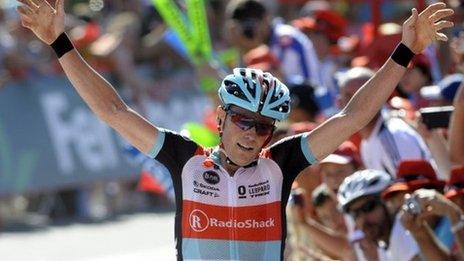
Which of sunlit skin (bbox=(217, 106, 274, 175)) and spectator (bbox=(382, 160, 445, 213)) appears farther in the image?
spectator (bbox=(382, 160, 445, 213))

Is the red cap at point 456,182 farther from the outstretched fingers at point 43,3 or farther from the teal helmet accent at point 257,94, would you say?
the outstretched fingers at point 43,3

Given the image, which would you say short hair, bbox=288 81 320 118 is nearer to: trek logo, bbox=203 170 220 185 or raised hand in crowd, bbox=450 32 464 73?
raised hand in crowd, bbox=450 32 464 73

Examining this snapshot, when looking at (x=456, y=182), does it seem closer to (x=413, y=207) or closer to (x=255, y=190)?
(x=413, y=207)

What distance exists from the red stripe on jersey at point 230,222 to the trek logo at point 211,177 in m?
0.11

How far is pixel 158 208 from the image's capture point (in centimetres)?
1906

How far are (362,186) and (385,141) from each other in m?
0.88

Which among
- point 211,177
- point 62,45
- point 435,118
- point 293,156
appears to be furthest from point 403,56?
point 435,118

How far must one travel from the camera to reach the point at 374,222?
857 cm

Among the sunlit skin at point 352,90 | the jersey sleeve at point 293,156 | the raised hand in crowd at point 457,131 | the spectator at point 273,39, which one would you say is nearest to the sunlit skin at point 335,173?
the sunlit skin at point 352,90

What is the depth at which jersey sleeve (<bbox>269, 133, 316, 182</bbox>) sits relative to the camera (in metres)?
6.75

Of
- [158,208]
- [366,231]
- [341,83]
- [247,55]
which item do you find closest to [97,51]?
[158,208]

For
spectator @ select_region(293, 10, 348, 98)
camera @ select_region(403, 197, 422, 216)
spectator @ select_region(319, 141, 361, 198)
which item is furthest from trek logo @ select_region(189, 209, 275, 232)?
spectator @ select_region(293, 10, 348, 98)

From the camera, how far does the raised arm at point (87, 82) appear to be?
21.9ft

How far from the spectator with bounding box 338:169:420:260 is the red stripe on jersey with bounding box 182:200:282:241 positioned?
185 centimetres
